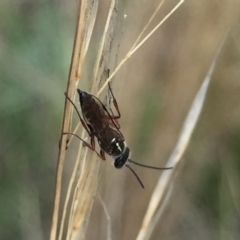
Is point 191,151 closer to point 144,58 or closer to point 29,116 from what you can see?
point 144,58

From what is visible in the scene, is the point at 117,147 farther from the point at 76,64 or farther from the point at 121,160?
the point at 76,64

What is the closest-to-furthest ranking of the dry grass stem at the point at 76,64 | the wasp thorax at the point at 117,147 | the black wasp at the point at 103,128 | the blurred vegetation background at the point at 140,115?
the dry grass stem at the point at 76,64 → the black wasp at the point at 103,128 → the wasp thorax at the point at 117,147 → the blurred vegetation background at the point at 140,115

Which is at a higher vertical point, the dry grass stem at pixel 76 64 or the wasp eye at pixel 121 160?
the dry grass stem at pixel 76 64

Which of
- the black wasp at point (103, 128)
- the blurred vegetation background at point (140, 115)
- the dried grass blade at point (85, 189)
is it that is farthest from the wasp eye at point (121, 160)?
the dried grass blade at point (85, 189)

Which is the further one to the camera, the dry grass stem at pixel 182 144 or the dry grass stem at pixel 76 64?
the dry grass stem at pixel 182 144

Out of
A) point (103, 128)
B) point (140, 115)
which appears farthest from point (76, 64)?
point (140, 115)

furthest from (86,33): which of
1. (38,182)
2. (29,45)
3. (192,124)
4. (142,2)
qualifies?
(38,182)

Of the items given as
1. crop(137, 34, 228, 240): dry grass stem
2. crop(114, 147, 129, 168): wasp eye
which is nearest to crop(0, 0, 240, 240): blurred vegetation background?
crop(114, 147, 129, 168): wasp eye

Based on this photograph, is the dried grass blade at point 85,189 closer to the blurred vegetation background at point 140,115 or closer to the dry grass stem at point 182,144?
the dry grass stem at point 182,144

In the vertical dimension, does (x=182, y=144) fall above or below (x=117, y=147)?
above
